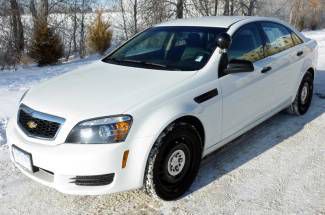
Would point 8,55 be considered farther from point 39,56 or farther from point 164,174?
point 164,174

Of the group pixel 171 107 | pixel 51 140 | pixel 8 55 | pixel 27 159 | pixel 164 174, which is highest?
pixel 171 107

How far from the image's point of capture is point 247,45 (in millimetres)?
3844

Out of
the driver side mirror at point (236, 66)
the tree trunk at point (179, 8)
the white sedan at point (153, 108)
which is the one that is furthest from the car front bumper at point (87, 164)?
the tree trunk at point (179, 8)

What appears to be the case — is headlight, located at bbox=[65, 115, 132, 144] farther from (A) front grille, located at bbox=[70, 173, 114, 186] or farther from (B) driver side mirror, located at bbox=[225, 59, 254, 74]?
(B) driver side mirror, located at bbox=[225, 59, 254, 74]

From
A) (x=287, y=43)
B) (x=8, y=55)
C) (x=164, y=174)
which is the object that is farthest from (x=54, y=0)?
(x=164, y=174)

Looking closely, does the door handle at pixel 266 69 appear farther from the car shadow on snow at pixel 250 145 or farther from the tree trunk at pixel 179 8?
the tree trunk at pixel 179 8

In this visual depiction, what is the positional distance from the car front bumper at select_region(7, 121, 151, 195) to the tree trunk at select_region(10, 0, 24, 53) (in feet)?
52.0

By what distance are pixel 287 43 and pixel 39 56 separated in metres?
10.1

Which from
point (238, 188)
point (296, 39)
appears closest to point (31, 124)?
point (238, 188)

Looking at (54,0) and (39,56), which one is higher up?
(54,0)

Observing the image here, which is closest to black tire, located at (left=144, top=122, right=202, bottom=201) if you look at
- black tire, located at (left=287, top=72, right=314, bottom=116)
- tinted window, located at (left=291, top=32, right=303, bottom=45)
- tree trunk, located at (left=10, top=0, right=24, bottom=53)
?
black tire, located at (left=287, top=72, right=314, bottom=116)

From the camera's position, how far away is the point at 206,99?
3.15 metres

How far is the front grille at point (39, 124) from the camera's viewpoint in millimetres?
2705

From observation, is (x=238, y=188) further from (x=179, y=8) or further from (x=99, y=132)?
(x=179, y=8)
